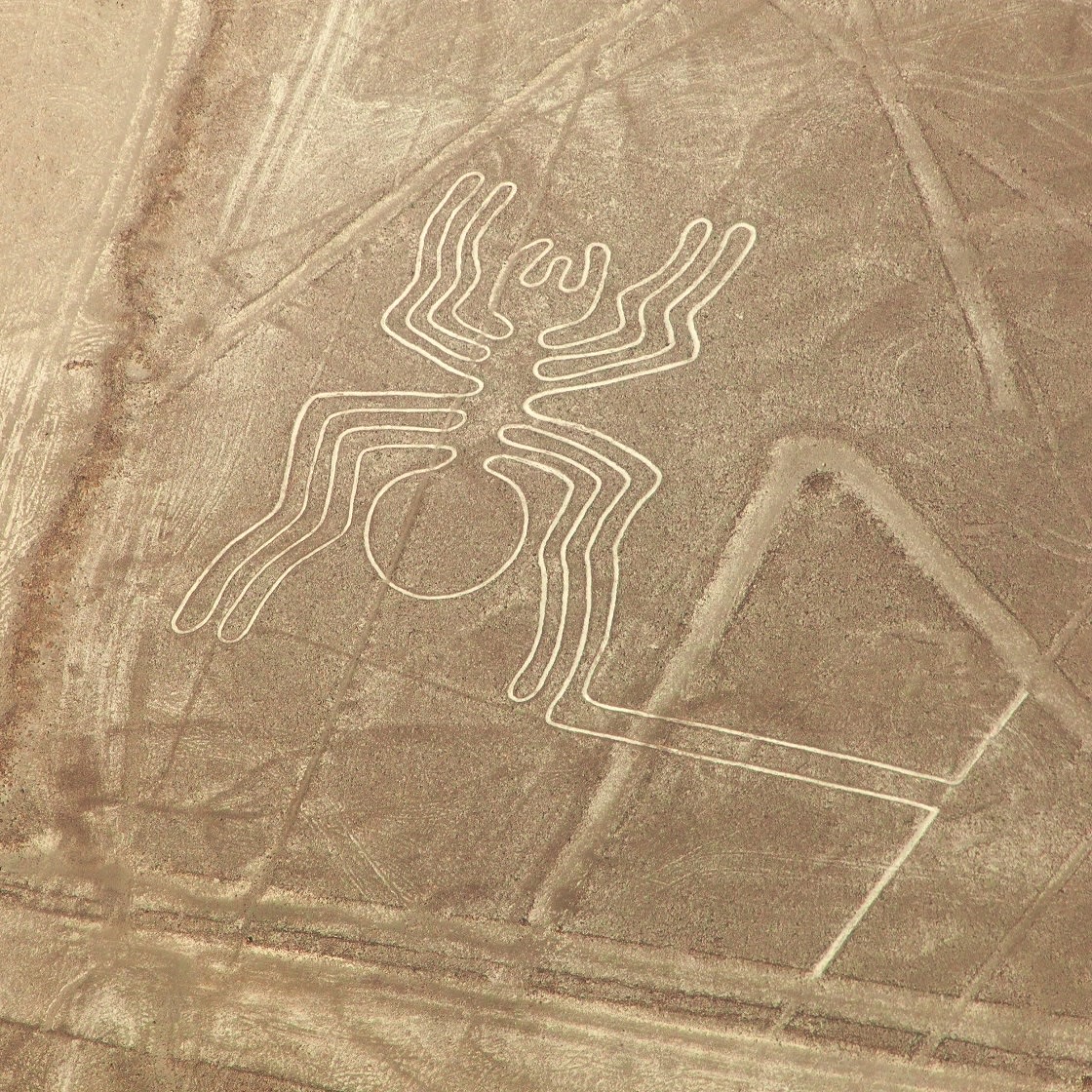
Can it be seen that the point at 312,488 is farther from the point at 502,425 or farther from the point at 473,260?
the point at 473,260

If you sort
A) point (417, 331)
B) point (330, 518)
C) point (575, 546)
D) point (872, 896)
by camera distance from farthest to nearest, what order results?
point (417, 331) < point (330, 518) < point (575, 546) < point (872, 896)

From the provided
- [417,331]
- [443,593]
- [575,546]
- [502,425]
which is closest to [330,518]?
[443,593]

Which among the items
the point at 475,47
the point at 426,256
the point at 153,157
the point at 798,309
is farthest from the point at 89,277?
the point at 798,309

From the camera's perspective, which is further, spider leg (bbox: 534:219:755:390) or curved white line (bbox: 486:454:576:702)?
spider leg (bbox: 534:219:755:390)

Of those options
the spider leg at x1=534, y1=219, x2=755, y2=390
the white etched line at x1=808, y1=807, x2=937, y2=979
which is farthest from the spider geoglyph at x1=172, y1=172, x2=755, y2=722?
the white etched line at x1=808, y1=807, x2=937, y2=979

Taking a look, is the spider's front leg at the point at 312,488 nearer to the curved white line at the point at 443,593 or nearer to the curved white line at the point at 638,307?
the curved white line at the point at 443,593

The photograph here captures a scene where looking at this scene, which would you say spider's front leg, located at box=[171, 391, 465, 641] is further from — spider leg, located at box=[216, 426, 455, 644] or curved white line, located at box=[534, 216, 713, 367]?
curved white line, located at box=[534, 216, 713, 367]

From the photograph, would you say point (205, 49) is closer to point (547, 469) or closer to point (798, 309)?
point (547, 469)
